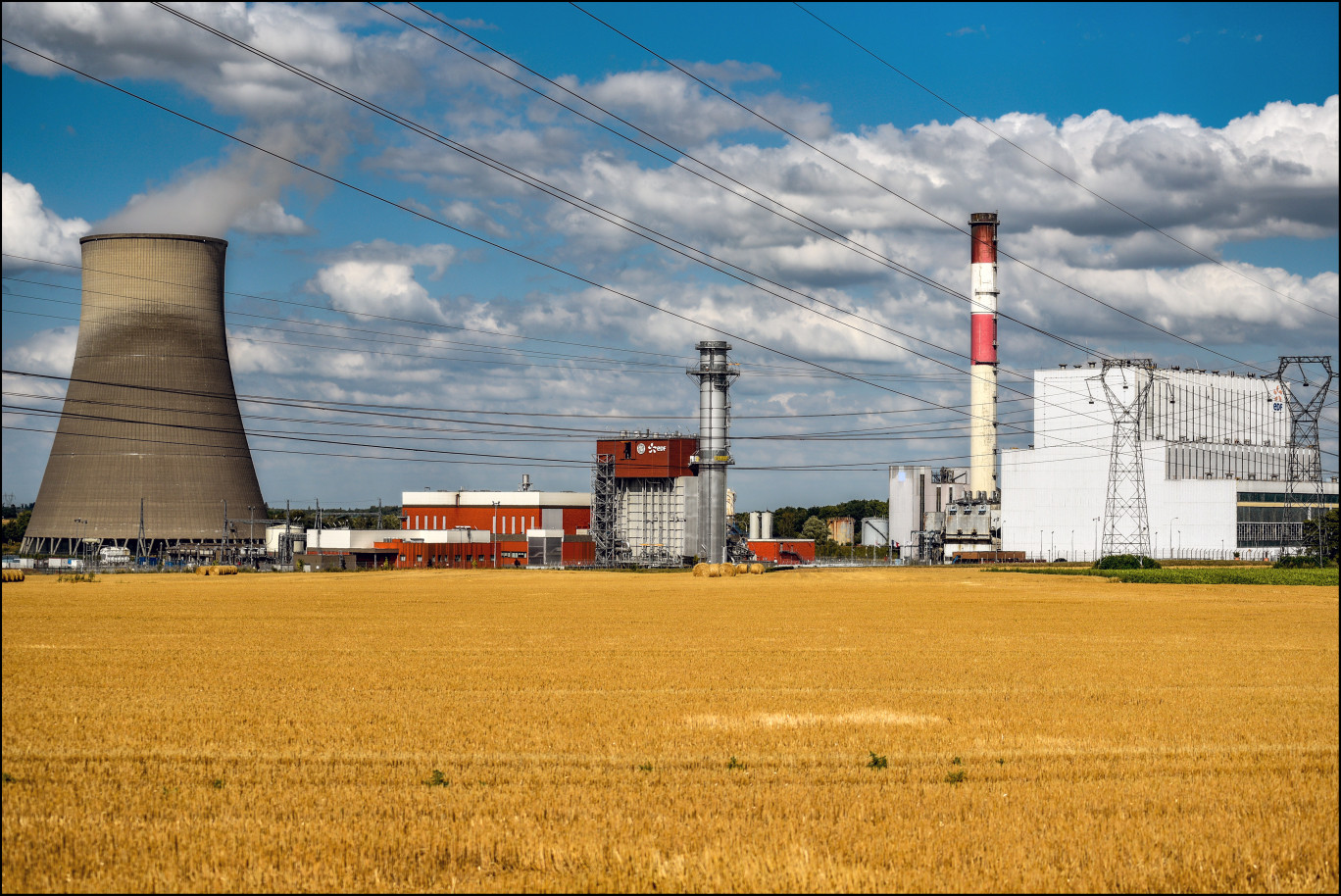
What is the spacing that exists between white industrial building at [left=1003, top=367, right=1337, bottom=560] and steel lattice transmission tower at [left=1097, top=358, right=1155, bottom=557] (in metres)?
0.91

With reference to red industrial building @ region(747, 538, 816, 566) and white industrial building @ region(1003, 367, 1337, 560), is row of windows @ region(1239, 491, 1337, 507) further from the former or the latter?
red industrial building @ region(747, 538, 816, 566)

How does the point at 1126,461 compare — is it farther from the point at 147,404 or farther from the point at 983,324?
the point at 147,404

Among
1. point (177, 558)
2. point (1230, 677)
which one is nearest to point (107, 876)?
point (1230, 677)

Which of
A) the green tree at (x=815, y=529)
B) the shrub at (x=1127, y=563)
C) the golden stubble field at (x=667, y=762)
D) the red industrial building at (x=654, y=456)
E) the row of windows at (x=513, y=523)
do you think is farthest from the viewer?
the green tree at (x=815, y=529)

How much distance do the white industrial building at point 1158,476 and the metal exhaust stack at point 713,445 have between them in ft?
86.4

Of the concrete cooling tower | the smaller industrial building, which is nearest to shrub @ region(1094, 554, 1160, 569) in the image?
the smaller industrial building

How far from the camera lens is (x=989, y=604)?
1785 inches

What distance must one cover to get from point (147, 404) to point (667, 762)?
183ft

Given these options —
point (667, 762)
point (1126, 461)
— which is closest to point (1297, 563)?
point (1126, 461)

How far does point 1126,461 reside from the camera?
9038 cm

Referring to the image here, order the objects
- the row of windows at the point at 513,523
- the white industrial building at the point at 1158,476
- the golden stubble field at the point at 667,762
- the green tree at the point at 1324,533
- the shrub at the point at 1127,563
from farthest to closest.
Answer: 1. the row of windows at the point at 513,523
2. the white industrial building at the point at 1158,476
3. the green tree at the point at 1324,533
4. the shrub at the point at 1127,563
5. the golden stubble field at the point at 667,762

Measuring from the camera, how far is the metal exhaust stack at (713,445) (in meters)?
83.9

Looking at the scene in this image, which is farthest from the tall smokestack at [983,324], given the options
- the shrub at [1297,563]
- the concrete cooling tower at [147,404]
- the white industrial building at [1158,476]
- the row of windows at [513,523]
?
the concrete cooling tower at [147,404]

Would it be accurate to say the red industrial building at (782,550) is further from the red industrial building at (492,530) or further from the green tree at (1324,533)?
the green tree at (1324,533)
